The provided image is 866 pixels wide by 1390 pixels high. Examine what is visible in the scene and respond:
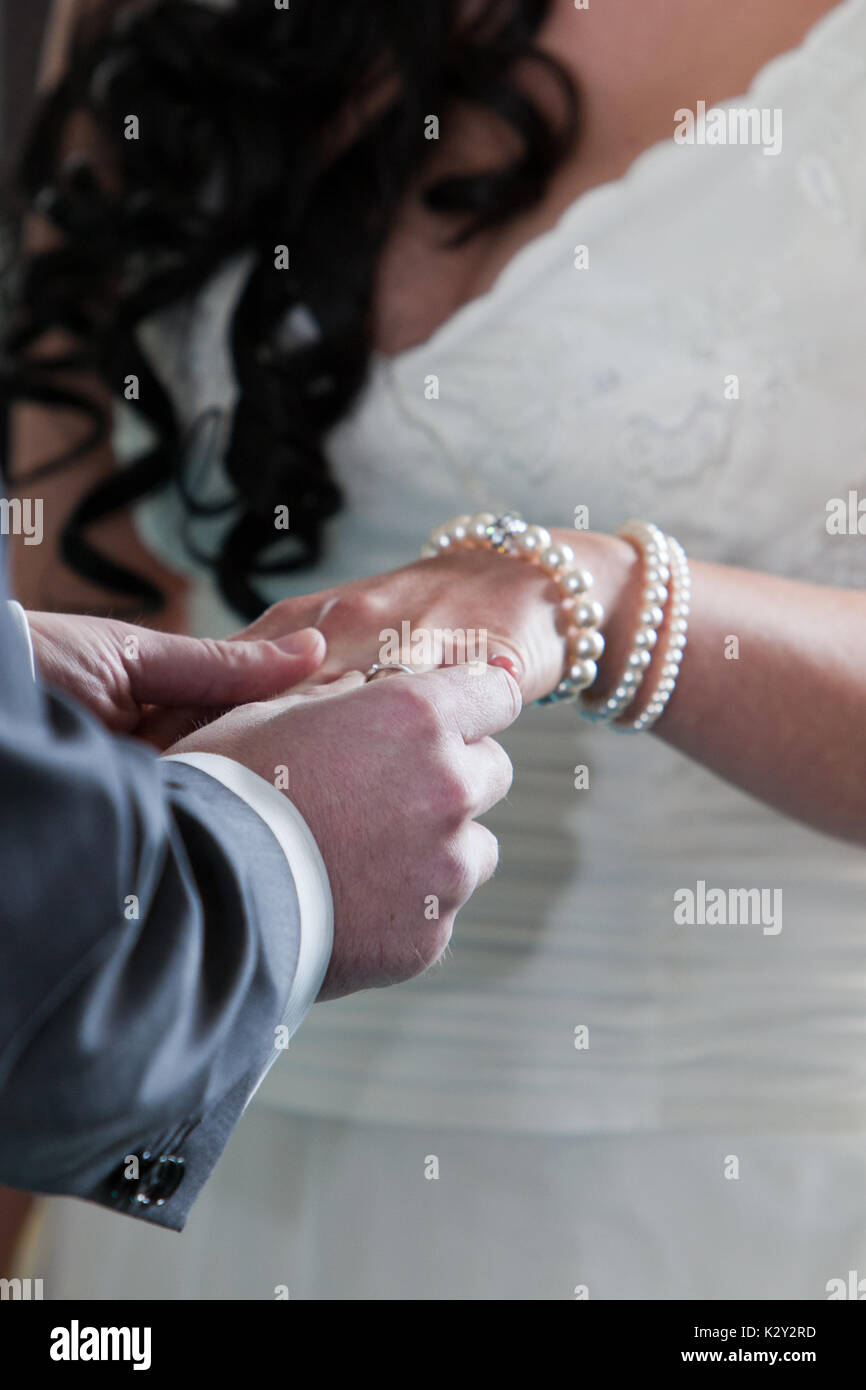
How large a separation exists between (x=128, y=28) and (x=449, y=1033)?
81cm

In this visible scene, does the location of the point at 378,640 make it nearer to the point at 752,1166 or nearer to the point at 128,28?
the point at 752,1166

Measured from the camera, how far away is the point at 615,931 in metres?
0.81

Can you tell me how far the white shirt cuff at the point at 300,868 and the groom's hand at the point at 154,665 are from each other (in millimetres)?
166

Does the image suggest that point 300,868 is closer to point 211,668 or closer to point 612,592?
point 211,668

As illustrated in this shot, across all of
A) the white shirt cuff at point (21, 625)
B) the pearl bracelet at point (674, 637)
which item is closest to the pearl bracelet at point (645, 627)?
the pearl bracelet at point (674, 637)

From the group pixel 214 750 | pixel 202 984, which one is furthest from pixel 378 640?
pixel 202 984

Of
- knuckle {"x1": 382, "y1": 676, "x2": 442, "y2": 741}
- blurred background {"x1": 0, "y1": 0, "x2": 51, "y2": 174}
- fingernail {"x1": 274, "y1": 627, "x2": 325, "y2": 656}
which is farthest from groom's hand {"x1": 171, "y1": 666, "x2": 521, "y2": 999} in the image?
blurred background {"x1": 0, "y1": 0, "x2": 51, "y2": 174}

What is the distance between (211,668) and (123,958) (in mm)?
259

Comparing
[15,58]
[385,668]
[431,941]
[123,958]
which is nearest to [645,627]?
[385,668]

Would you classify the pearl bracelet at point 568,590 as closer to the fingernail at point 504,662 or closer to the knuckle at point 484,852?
the fingernail at point 504,662

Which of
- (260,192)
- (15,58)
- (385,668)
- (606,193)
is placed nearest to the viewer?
(385,668)

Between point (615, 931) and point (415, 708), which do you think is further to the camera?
point (615, 931)

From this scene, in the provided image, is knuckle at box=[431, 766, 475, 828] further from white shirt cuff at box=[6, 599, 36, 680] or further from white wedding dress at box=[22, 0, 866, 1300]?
white wedding dress at box=[22, 0, 866, 1300]

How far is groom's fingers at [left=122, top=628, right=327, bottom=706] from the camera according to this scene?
1.82ft
